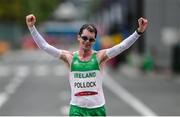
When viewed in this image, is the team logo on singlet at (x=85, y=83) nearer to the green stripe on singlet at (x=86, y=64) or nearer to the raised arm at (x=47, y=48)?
the green stripe on singlet at (x=86, y=64)

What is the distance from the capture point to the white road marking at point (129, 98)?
20.2m

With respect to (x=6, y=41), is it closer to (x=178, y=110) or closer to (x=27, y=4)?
(x=27, y=4)

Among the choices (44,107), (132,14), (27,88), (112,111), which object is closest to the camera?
(112,111)

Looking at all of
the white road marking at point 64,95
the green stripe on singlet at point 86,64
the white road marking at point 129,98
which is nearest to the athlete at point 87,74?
the green stripe on singlet at point 86,64

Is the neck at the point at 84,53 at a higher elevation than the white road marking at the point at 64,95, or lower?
higher

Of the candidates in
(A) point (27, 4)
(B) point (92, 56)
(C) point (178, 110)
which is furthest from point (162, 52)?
(B) point (92, 56)

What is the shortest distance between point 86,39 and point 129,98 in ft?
56.4

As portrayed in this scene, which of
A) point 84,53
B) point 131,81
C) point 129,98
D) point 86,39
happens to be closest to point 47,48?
point 84,53

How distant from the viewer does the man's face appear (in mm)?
8391

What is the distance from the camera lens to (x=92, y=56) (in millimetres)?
8594

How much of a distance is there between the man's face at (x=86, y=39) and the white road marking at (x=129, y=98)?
10.9m

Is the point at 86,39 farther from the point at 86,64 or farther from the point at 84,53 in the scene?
the point at 86,64

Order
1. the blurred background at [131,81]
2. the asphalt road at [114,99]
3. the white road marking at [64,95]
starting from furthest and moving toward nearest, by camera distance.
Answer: the white road marking at [64,95] < the blurred background at [131,81] < the asphalt road at [114,99]

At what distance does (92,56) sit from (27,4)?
58519mm
